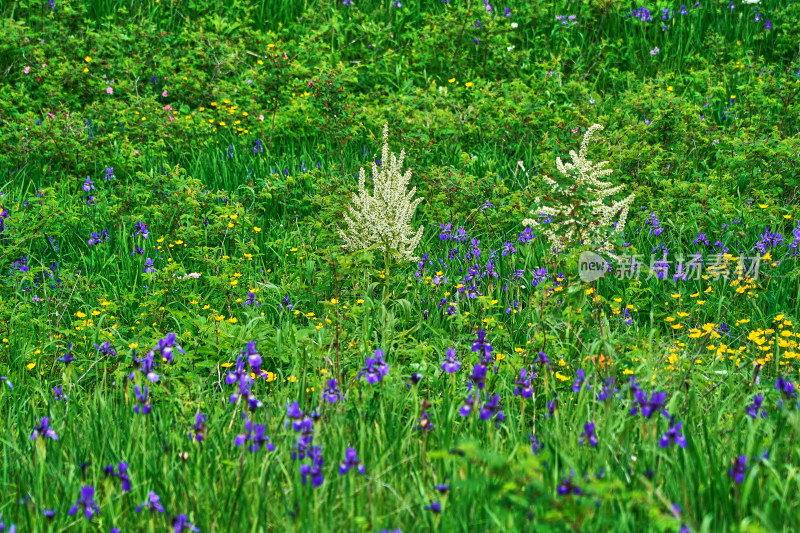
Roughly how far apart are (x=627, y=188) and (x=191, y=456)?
3818 mm

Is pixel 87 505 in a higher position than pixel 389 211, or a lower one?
lower

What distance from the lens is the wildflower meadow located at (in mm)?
2359

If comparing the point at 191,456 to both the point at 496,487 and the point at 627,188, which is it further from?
the point at 627,188

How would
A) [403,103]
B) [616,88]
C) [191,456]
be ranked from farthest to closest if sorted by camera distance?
1. [616,88]
2. [403,103]
3. [191,456]

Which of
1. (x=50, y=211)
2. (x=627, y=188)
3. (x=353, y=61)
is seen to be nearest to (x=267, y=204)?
(x=50, y=211)

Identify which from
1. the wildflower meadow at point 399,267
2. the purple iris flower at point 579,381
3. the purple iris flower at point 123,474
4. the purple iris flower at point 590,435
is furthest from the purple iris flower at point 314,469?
the purple iris flower at point 579,381

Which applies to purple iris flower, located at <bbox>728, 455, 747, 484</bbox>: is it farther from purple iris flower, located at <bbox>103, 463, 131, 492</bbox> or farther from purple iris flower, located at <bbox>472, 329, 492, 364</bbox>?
purple iris flower, located at <bbox>103, 463, 131, 492</bbox>

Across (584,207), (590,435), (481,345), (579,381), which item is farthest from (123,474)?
(584,207)

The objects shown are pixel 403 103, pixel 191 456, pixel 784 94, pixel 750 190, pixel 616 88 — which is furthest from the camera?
pixel 616 88

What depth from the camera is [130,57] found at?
A: 25.1 ft

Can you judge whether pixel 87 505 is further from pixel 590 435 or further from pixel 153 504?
pixel 590 435

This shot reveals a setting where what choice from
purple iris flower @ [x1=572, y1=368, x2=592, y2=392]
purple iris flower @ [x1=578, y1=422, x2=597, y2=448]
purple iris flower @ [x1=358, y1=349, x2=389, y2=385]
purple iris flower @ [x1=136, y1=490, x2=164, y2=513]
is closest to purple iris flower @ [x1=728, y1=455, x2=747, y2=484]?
purple iris flower @ [x1=578, y1=422, x2=597, y2=448]

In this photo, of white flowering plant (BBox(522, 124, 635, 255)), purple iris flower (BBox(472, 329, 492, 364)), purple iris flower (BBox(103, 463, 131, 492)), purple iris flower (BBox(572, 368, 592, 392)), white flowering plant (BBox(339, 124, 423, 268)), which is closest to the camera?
purple iris flower (BBox(103, 463, 131, 492))

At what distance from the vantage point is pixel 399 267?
14.6 feet
